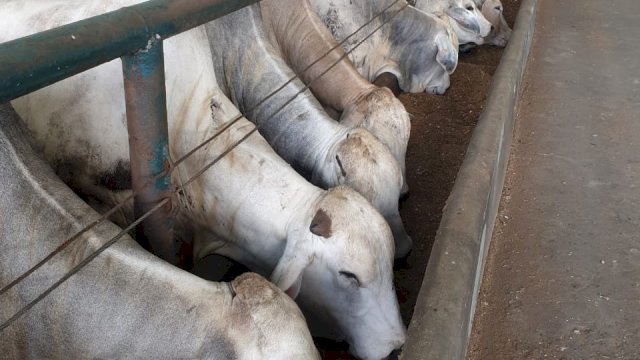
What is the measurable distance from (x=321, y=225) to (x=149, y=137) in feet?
2.45

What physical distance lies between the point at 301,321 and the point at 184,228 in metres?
1.04

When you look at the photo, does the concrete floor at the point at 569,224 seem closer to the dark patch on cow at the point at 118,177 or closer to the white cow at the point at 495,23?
the white cow at the point at 495,23

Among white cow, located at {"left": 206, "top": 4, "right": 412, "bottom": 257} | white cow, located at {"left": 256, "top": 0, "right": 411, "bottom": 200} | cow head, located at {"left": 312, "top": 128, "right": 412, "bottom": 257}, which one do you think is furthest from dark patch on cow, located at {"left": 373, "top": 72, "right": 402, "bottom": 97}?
cow head, located at {"left": 312, "top": 128, "right": 412, "bottom": 257}

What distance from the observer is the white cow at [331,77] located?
331cm

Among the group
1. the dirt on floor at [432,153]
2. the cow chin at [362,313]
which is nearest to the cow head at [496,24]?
the dirt on floor at [432,153]

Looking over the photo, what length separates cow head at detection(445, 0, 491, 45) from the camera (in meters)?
6.55

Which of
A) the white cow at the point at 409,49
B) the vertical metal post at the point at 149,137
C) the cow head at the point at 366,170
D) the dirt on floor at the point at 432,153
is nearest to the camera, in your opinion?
the vertical metal post at the point at 149,137

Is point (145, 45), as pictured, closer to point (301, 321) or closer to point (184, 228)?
point (301, 321)

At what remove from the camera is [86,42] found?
1.30 m

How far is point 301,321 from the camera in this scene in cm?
180

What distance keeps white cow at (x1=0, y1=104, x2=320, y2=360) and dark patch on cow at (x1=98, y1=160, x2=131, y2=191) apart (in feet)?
2.27

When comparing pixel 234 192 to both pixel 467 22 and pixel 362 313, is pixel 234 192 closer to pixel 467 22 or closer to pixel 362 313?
pixel 362 313

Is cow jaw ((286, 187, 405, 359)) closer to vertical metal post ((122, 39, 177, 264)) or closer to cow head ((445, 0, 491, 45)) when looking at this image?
vertical metal post ((122, 39, 177, 264))

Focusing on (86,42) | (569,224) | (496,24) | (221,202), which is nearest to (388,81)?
(569,224)
